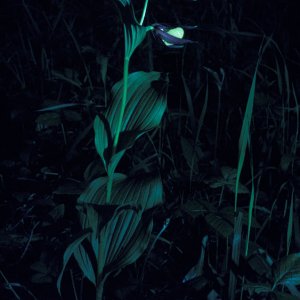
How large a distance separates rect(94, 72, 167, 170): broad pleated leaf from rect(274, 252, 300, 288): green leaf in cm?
45

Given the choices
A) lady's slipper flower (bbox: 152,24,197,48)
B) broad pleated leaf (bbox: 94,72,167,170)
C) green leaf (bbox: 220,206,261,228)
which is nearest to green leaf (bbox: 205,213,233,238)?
green leaf (bbox: 220,206,261,228)

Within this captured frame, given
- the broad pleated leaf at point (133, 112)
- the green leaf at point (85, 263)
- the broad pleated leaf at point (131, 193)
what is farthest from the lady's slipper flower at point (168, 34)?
the green leaf at point (85, 263)

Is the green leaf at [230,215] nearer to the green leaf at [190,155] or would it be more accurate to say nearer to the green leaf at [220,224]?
the green leaf at [220,224]

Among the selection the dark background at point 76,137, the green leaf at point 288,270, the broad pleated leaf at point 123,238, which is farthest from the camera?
the dark background at point 76,137

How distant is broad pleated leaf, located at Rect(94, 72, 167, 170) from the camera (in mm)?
1060

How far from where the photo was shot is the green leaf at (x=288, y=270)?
2.97ft

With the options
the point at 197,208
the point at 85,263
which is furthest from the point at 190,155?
the point at 85,263

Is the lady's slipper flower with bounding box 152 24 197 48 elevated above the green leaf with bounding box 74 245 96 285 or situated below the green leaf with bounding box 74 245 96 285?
above

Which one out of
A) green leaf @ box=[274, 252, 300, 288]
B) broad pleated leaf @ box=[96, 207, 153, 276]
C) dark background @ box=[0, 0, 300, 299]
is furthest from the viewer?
dark background @ box=[0, 0, 300, 299]

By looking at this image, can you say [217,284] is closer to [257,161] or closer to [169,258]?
[169,258]

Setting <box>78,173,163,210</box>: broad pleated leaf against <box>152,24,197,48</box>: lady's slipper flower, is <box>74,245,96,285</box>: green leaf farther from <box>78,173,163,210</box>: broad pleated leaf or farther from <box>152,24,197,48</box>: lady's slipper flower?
<box>152,24,197,48</box>: lady's slipper flower

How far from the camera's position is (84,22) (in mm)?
2752

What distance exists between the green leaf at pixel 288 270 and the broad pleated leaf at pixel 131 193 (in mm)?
339

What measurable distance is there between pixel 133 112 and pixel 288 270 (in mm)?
562
